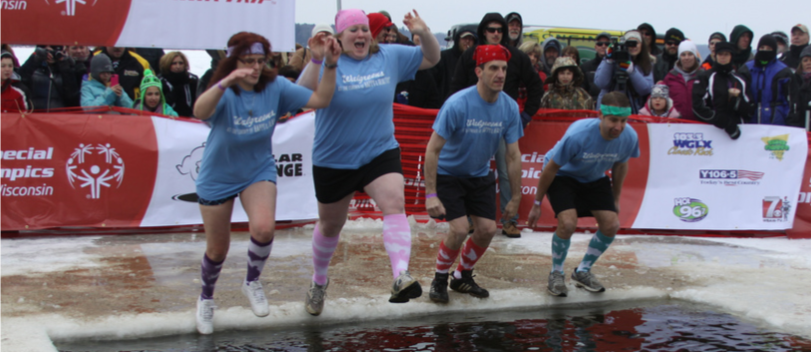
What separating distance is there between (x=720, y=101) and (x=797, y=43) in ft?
12.1

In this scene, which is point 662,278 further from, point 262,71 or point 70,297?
point 70,297

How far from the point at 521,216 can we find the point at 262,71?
498cm

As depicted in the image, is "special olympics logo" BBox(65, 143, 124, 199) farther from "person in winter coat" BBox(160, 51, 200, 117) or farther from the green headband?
the green headband

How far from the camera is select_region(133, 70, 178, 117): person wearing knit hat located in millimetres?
8617

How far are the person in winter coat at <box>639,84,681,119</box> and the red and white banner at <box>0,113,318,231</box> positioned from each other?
14.4 feet

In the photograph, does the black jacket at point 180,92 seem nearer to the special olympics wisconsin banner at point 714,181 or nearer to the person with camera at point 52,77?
the person with camera at point 52,77

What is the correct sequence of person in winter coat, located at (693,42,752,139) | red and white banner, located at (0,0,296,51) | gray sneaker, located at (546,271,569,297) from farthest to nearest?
person in winter coat, located at (693,42,752,139) → red and white banner, located at (0,0,296,51) → gray sneaker, located at (546,271,569,297)

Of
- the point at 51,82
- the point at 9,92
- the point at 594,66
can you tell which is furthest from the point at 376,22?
the point at 594,66

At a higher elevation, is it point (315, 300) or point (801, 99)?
point (801, 99)

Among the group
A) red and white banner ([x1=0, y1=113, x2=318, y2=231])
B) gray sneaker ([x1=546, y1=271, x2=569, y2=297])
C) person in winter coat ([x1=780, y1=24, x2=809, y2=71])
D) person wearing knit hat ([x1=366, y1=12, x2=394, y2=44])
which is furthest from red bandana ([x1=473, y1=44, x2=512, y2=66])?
person in winter coat ([x1=780, y1=24, x2=809, y2=71])

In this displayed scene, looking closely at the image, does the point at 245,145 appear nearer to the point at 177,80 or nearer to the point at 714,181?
the point at 177,80

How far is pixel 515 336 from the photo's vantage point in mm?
4926

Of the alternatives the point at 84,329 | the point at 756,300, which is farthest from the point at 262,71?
the point at 756,300

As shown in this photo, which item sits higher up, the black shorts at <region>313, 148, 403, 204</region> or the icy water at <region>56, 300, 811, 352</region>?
the black shorts at <region>313, 148, 403, 204</region>
